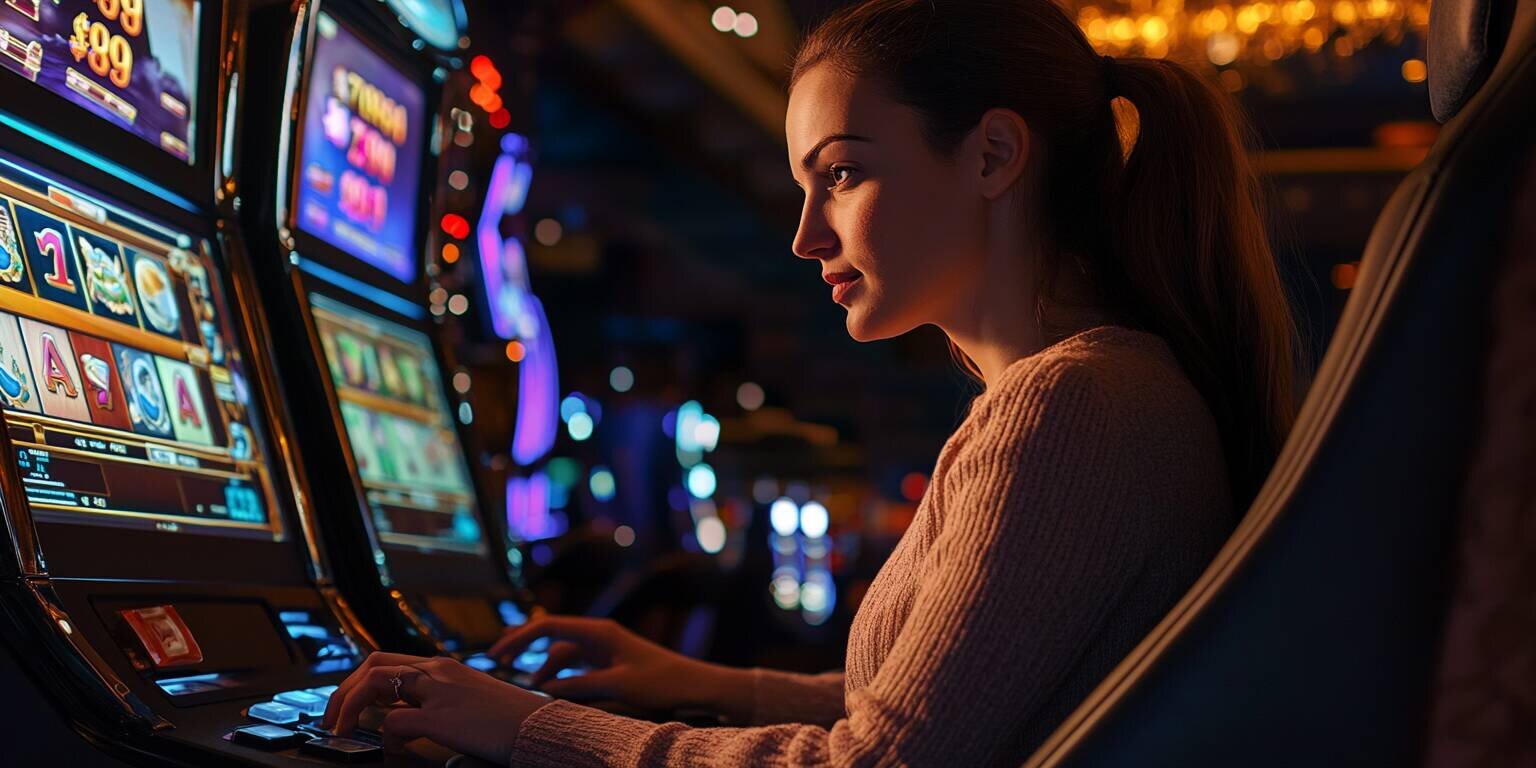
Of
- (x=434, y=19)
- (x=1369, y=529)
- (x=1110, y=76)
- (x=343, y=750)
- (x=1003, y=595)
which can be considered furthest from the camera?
(x=434, y=19)

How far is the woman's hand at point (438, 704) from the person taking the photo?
41.3 inches

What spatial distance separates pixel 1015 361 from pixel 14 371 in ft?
3.19

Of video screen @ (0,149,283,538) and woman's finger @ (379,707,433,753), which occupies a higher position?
video screen @ (0,149,283,538)

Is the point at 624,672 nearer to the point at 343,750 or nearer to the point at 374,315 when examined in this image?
the point at 343,750

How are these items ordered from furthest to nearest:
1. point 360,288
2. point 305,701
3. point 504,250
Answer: point 504,250, point 360,288, point 305,701

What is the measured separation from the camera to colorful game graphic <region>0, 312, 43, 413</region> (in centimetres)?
124

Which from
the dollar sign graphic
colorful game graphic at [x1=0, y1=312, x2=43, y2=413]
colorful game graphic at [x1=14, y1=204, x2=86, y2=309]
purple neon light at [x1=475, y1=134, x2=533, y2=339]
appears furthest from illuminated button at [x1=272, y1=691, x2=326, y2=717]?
purple neon light at [x1=475, y1=134, x2=533, y2=339]

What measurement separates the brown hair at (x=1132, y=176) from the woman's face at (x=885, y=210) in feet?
0.09

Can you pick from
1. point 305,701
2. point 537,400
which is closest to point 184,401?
point 305,701

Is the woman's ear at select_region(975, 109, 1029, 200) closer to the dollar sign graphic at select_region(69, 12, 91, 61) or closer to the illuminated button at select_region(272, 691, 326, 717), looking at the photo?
the illuminated button at select_region(272, 691, 326, 717)

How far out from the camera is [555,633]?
1.66 m

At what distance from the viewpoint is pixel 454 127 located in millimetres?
2391

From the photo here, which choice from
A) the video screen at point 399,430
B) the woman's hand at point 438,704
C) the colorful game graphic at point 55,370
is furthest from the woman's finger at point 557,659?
the colorful game graphic at point 55,370

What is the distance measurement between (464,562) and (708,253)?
929 centimetres
